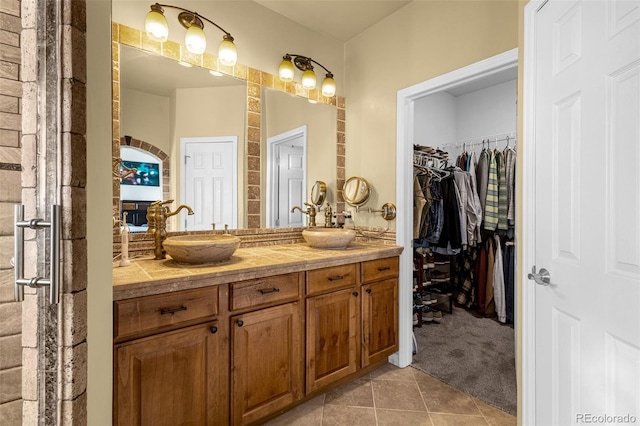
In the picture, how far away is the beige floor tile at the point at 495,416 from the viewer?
68.8 inches

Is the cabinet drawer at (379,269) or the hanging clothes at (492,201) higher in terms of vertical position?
the hanging clothes at (492,201)

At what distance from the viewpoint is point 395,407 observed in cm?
189

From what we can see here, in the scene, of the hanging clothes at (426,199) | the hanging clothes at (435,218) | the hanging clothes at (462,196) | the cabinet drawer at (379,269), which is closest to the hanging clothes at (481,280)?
the hanging clothes at (462,196)

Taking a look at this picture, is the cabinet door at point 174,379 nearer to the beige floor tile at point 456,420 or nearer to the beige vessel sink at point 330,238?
the beige vessel sink at point 330,238

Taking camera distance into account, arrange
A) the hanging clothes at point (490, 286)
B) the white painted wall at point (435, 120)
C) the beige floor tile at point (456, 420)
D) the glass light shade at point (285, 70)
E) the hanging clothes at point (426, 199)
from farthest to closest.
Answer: the white painted wall at point (435, 120) < the hanging clothes at point (490, 286) < the hanging clothes at point (426, 199) < the glass light shade at point (285, 70) < the beige floor tile at point (456, 420)

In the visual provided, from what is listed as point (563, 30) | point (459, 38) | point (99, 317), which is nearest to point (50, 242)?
point (99, 317)

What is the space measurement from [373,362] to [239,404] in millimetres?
996

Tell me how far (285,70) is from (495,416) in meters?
2.63

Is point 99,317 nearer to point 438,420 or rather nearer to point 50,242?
point 50,242

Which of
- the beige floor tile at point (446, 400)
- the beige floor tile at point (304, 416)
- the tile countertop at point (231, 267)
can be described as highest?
the tile countertop at point (231, 267)

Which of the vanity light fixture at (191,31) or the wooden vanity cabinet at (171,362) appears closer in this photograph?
the wooden vanity cabinet at (171,362)

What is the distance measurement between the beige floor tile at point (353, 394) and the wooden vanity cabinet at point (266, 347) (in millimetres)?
298

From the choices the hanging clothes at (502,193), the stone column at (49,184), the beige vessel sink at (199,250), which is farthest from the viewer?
the hanging clothes at (502,193)

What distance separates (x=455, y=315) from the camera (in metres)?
3.39
